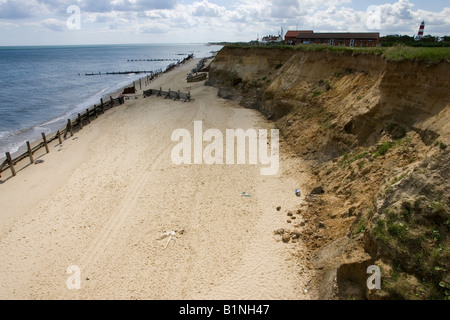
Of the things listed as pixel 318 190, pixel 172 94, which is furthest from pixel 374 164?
pixel 172 94

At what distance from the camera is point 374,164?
12211 mm

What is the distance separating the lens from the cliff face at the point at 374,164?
736 cm

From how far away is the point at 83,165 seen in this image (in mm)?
18703

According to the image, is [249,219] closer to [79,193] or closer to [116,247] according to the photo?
[116,247]

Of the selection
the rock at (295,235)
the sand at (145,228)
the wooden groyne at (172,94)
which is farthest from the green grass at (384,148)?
the wooden groyne at (172,94)
